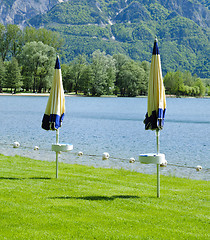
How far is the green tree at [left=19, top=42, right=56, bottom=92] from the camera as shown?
84.8m

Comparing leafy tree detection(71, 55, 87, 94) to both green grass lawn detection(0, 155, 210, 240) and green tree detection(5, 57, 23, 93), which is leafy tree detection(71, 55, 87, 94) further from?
green grass lawn detection(0, 155, 210, 240)

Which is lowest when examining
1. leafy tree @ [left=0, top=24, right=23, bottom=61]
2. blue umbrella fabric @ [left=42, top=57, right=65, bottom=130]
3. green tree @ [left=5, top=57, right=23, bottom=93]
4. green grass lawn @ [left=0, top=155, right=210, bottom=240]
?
green grass lawn @ [left=0, top=155, right=210, bottom=240]

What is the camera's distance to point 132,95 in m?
97.6

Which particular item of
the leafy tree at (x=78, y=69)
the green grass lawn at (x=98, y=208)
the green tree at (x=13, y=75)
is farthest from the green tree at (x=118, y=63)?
the green grass lawn at (x=98, y=208)

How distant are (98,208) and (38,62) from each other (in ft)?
270

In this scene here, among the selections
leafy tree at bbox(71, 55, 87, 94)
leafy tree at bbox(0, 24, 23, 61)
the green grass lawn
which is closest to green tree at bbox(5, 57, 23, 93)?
leafy tree at bbox(0, 24, 23, 61)

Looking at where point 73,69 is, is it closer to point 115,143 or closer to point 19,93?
point 19,93

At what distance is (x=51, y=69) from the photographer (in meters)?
86.6

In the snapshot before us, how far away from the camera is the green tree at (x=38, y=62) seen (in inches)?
3339

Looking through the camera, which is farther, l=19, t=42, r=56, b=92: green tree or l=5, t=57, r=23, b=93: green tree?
l=19, t=42, r=56, b=92: green tree

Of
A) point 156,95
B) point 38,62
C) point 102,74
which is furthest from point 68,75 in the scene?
point 156,95

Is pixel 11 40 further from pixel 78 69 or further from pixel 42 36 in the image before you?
pixel 78 69

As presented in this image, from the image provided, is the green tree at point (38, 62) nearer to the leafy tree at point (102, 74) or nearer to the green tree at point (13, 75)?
the green tree at point (13, 75)

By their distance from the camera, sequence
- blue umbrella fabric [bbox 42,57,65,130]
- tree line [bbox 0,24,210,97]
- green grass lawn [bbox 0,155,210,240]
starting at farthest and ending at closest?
tree line [bbox 0,24,210,97], blue umbrella fabric [bbox 42,57,65,130], green grass lawn [bbox 0,155,210,240]
